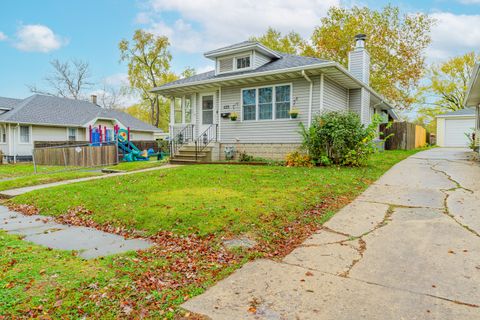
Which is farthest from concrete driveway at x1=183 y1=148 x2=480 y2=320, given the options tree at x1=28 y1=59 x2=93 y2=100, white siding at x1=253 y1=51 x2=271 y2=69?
tree at x1=28 y1=59 x2=93 y2=100

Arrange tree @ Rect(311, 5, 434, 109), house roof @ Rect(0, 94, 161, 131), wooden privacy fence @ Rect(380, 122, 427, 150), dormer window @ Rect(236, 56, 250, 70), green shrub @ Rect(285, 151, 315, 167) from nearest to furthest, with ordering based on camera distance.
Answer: green shrub @ Rect(285, 151, 315, 167), dormer window @ Rect(236, 56, 250, 70), wooden privacy fence @ Rect(380, 122, 427, 150), house roof @ Rect(0, 94, 161, 131), tree @ Rect(311, 5, 434, 109)

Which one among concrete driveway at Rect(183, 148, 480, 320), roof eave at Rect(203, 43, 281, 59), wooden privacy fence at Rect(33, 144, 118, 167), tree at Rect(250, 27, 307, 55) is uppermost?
tree at Rect(250, 27, 307, 55)

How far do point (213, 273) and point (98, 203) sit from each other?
380cm

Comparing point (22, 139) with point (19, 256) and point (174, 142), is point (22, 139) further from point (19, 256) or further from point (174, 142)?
point (19, 256)

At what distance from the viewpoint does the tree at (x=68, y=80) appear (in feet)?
116

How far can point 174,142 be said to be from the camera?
46.0 ft

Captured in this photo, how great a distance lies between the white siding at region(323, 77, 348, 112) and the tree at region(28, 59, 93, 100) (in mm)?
33919

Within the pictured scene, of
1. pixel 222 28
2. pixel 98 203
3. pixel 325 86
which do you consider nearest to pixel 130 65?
pixel 222 28

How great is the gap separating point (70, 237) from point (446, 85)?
39895mm

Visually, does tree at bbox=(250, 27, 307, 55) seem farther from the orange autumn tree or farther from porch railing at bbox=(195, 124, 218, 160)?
porch railing at bbox=(195, 124, 218, 160)

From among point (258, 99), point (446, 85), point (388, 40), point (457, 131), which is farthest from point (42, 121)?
point (446, 85)

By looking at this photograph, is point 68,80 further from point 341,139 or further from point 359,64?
point 341,139

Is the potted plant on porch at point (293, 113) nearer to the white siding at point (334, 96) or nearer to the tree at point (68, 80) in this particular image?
the white siding at point (334, 96)

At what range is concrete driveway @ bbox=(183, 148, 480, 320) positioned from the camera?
7.68 ft
